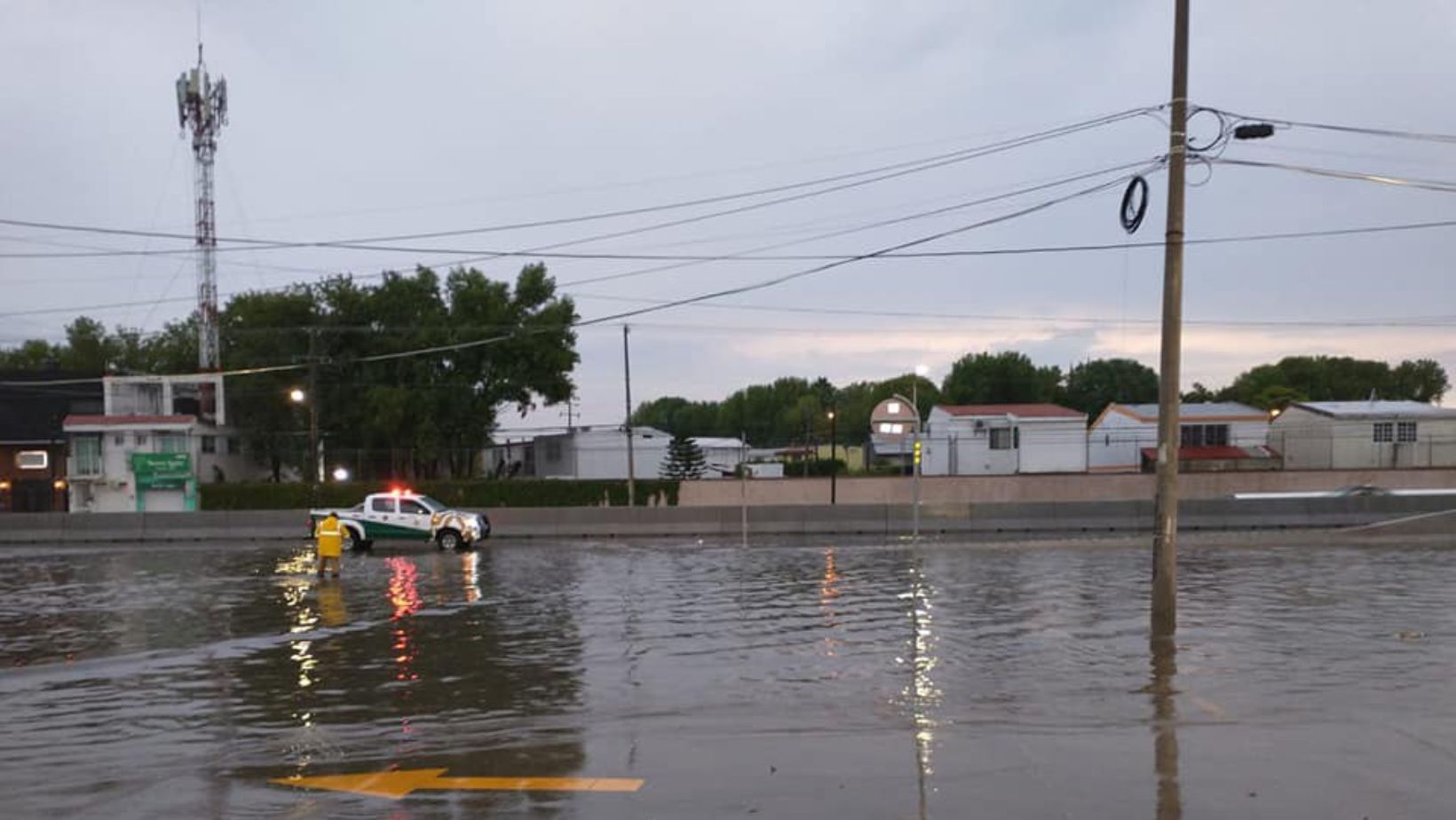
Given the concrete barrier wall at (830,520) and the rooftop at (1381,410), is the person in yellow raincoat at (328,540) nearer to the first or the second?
the concrete barrier wall at (830,520)

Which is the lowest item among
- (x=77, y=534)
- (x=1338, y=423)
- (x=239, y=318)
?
(x=77, y=534)

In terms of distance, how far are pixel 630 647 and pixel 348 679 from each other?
3.58 meters

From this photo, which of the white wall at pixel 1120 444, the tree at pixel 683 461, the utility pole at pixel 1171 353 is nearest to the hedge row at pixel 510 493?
the tree at pixel 683 461

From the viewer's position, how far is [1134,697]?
10305 mm

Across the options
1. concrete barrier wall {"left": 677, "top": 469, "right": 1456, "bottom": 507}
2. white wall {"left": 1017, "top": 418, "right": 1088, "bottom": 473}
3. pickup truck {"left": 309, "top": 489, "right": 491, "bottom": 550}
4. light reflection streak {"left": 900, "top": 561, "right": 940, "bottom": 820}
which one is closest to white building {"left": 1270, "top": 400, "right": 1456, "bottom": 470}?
concrete barrier wall {"left": 677, "top": 469, "right": 1456, "bottom": 507}

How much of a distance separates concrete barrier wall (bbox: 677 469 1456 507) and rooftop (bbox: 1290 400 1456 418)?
12.6 metres

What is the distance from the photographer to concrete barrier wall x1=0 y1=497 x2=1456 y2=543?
39812 millimetres

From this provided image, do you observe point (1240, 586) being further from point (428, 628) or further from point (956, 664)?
point (428, 628)

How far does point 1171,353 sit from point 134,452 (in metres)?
60.5

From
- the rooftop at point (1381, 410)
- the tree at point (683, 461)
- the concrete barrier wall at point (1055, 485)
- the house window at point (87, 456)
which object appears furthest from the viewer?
the tree at point (683, 461)

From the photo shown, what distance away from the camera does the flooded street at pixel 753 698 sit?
286 inches

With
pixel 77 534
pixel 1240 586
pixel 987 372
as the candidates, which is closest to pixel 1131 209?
pixel 1240 586

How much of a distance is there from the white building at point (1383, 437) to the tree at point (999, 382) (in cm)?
5211

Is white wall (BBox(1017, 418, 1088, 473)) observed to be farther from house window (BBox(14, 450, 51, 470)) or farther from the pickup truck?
house window (BBox(14, 450, 51, 470))
